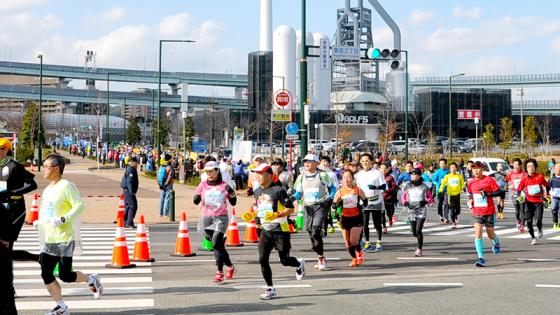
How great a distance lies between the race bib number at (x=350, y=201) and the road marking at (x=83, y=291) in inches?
155

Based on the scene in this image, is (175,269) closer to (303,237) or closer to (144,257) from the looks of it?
(144,257)

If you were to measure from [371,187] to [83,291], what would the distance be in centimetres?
631

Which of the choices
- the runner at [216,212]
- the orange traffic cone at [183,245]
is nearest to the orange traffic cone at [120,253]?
the orange traffic cone at [183,245]

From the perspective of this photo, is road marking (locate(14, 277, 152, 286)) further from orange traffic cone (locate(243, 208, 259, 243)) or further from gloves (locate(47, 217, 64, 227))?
orange traffic cone (locate(243, 208, 259, 243))

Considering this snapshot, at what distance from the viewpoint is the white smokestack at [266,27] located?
93.8 metres

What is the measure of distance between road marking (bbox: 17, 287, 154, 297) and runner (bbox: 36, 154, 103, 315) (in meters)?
1.45

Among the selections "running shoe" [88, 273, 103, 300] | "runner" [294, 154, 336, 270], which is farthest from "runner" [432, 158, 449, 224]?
"running shoe" [88, 273, 103, 300]

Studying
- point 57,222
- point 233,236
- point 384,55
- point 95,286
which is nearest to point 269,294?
point 95,286

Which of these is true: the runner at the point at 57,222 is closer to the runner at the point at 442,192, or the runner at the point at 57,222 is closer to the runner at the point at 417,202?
the runner at the point at 417,202

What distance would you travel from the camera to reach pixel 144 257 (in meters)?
12.7

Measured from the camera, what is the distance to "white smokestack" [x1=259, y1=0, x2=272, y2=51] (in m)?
93.8

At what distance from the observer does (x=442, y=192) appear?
67.7ft

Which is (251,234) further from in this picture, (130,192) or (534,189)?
(534,189)

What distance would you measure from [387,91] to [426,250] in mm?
79151
